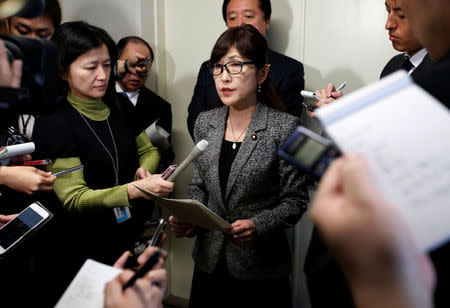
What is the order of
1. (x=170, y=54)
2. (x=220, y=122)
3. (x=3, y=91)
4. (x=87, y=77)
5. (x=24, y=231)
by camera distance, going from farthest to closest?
(x=170, y=54) → (x=220, y=122) → (x=87, y=77) → (x=24, y=231) → (x=3, y=91)

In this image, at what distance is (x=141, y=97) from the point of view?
2.09m

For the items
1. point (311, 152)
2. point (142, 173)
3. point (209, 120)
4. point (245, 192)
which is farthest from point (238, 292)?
point (311, 152)

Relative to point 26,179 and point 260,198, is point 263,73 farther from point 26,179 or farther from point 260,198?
point 26,179

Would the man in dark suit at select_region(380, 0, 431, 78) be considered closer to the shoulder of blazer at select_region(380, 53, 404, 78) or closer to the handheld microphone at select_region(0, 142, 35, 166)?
the shoulder of blazer at select_region(380, 53, 404, 78)

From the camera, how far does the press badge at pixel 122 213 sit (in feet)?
4.75

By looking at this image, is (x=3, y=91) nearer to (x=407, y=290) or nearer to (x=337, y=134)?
(x=337, y=134)

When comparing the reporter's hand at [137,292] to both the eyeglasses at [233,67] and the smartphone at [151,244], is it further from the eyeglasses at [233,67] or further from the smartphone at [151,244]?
the eyeglasses at [233,67]

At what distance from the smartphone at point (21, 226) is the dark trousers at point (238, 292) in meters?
0.68

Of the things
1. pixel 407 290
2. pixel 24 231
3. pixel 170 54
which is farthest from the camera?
pixel 170 54

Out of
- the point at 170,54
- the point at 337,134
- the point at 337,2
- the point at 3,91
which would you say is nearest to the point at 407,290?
the point at 337,134

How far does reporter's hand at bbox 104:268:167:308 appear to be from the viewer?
60 cm

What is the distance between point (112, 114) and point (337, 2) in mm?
1401

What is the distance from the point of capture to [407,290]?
379mm

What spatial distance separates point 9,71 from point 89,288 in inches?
19.1
